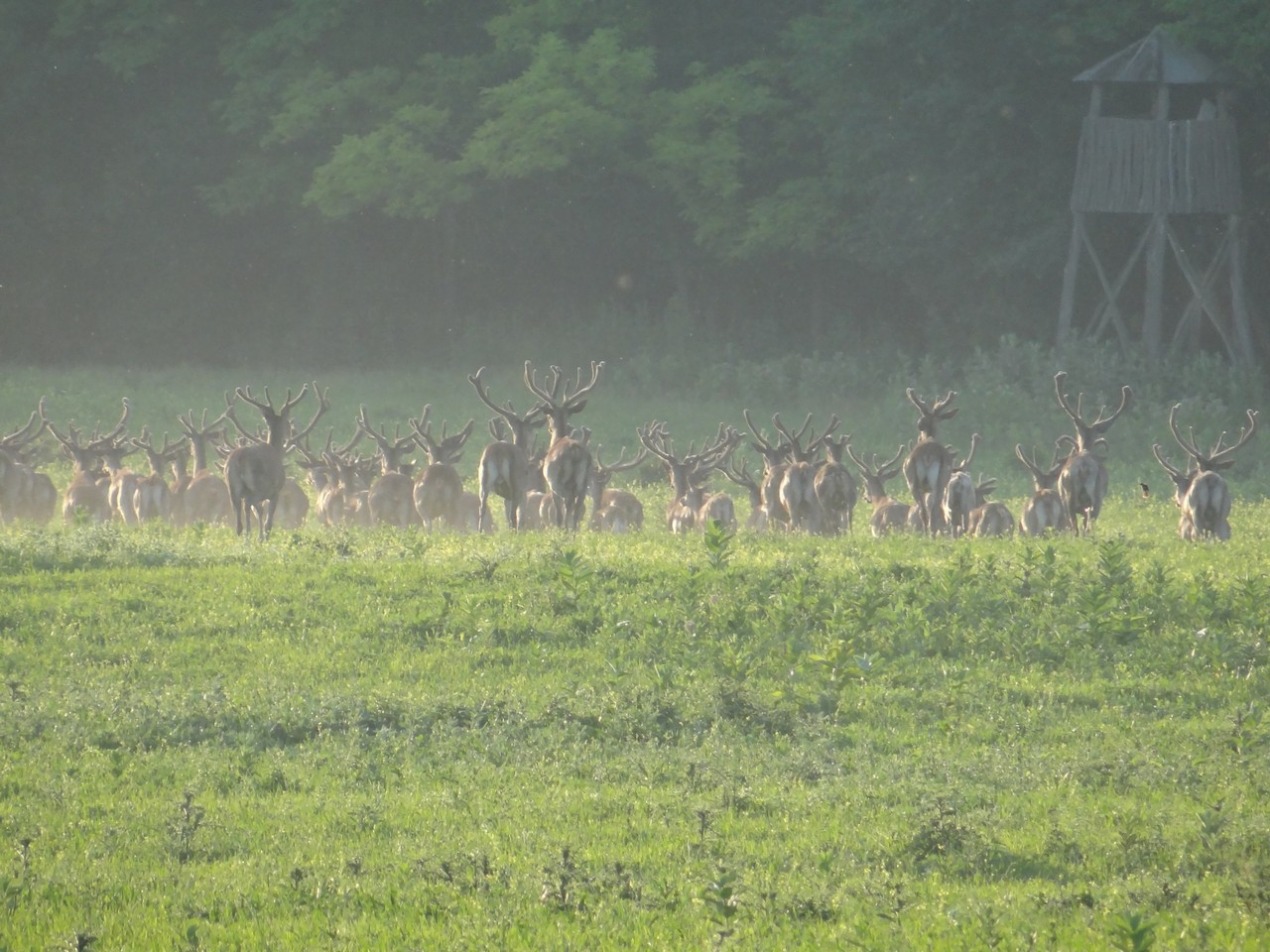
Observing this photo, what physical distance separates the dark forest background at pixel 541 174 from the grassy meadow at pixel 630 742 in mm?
19729

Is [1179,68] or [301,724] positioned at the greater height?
[1179,68]

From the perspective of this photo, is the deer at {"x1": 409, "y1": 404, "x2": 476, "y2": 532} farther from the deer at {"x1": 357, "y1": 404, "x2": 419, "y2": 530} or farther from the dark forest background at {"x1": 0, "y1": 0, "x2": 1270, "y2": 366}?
the dark forest background at {"x1": 0, "y1": 0, "x2": 1270, "y2": 366}

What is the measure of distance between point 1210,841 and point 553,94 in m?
32.6

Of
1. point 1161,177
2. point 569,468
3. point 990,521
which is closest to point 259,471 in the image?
point 569,468

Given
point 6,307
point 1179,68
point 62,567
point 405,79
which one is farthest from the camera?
point 6,307

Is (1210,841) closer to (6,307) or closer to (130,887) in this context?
(130,887)

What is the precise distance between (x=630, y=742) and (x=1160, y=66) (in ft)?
75.5

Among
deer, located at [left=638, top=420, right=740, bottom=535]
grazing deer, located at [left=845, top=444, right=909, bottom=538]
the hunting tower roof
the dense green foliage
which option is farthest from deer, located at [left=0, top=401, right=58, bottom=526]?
the hunting tower roof

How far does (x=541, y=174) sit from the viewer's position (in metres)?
42.3

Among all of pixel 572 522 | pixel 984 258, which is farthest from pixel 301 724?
pixel 984 258

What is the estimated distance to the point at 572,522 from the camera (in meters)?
19.3

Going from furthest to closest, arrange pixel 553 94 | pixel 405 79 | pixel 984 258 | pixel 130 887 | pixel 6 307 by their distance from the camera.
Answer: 1. pixel 6 307
2. pixel 405 79
3. pixel 553 94
4. pixel 984 258
5. pixel 130 887

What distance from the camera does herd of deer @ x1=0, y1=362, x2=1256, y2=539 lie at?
18.6 meters

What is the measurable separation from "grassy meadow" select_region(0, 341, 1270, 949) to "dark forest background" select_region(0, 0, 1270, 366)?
19.7 m
